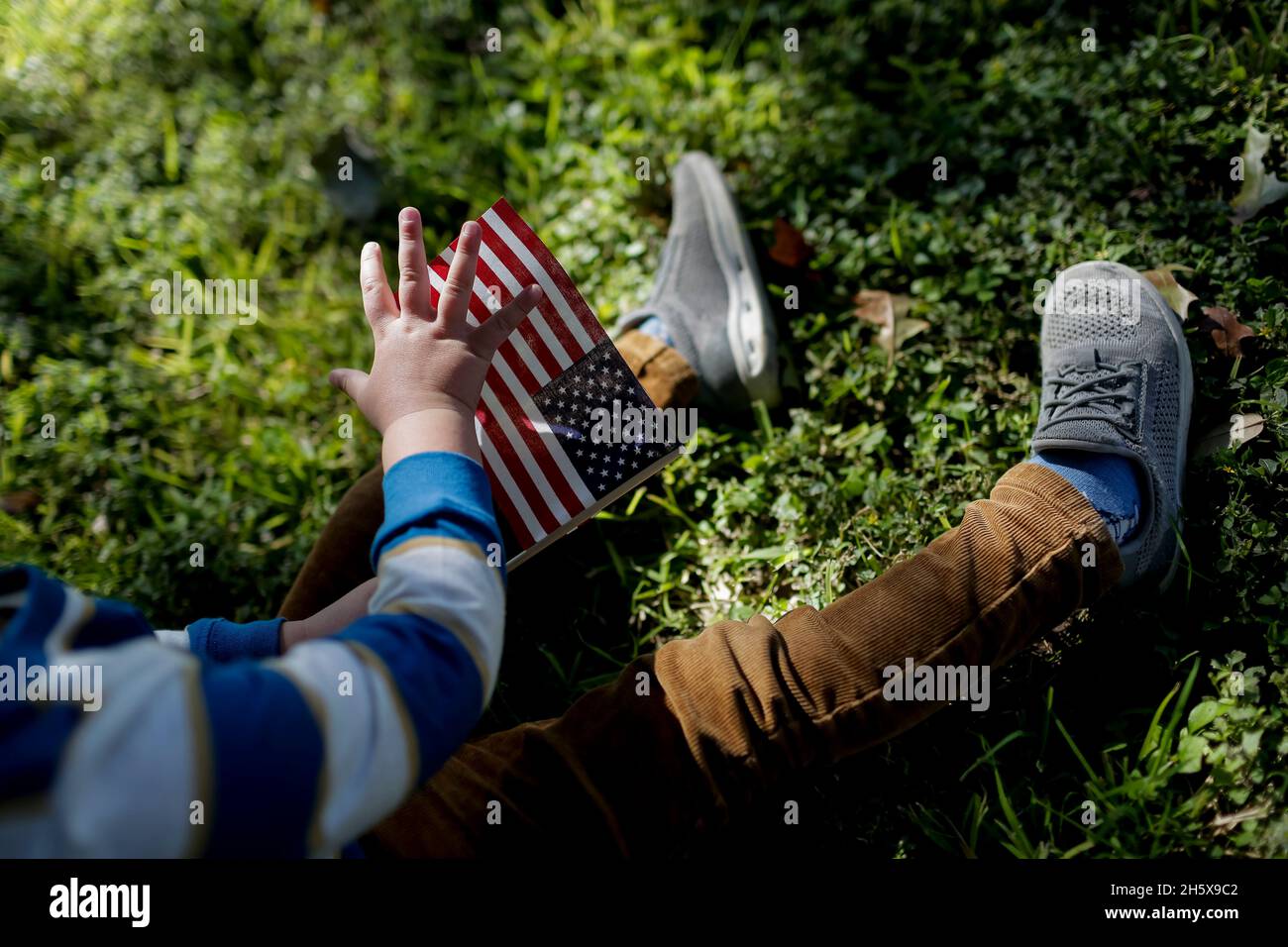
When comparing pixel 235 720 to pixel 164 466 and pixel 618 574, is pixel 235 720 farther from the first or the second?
pixel 164 466

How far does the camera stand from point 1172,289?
2.16 metres

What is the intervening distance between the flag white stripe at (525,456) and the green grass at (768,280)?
0.38 metres

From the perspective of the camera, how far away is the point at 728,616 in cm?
216

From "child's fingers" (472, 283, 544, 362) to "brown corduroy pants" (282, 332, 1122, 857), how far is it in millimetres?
676

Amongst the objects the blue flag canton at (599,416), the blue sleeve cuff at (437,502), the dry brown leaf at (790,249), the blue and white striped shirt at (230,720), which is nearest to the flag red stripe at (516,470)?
the blue flag canton at (599,416)

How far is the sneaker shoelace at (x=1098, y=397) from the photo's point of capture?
194cm

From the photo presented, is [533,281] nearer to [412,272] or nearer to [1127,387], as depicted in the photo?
[412,272]

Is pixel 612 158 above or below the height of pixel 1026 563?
above

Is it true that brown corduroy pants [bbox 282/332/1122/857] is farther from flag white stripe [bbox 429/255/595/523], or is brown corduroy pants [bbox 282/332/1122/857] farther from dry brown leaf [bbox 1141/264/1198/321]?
dry brown leaf [bbox 1141/264/1198/321]

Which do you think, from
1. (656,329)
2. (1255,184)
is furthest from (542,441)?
(1255,184)

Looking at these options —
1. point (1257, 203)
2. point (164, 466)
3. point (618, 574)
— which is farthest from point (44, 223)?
point (1257, 203)

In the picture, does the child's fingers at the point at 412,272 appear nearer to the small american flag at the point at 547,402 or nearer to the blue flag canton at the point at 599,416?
the small american flag at the point at 547,402

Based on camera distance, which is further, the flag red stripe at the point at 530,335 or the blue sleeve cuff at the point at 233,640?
the flag red stripe at the point at 530,335

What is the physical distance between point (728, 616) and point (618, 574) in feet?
1.06
